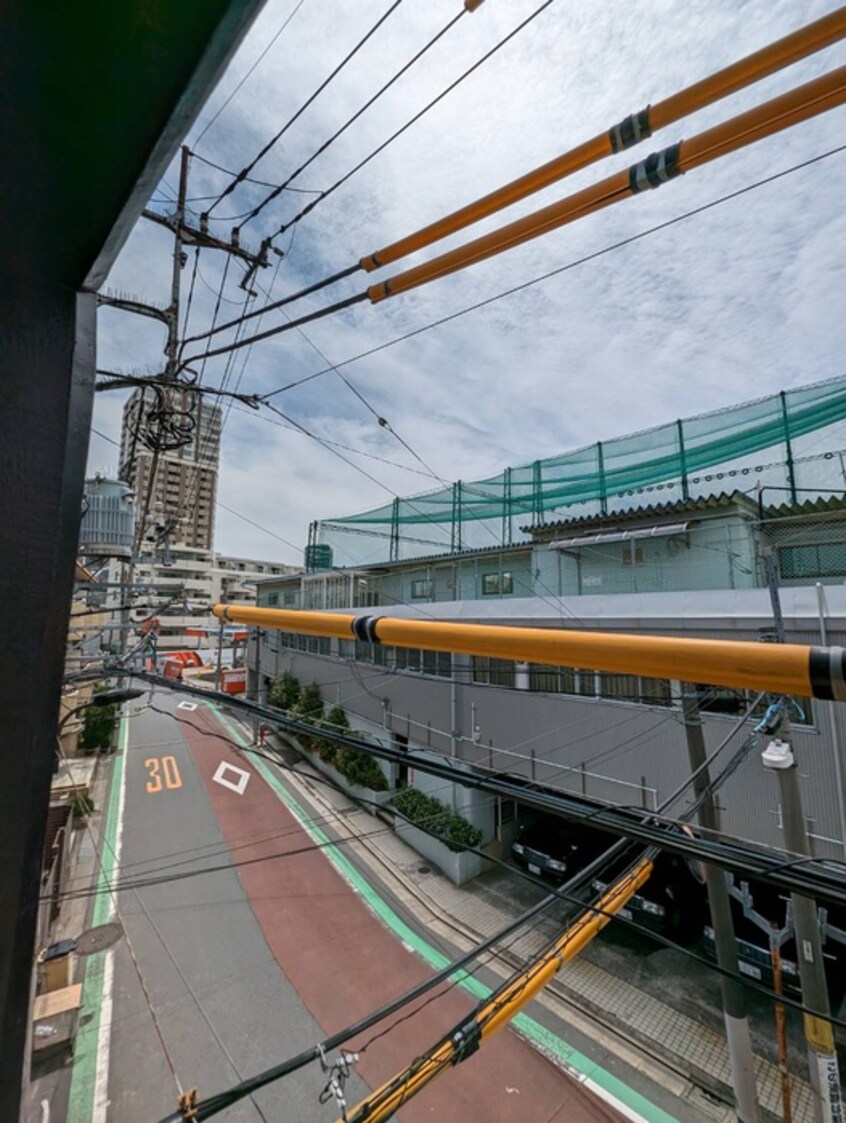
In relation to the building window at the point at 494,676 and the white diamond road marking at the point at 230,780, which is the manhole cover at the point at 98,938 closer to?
the white diamond road marking at the point at 230,780

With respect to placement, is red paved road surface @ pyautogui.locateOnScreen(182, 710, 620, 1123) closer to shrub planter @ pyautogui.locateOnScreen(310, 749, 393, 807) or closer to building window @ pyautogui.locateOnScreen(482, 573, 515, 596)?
shrub planter @ pyautogui.locateOnScreen(310, 749, 393, 807)

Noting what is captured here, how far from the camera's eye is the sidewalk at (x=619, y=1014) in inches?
214

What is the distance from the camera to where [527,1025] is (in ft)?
20.7

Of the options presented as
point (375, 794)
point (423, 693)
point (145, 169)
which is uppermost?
point (145, 169)

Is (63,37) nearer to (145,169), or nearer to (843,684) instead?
(145,169)

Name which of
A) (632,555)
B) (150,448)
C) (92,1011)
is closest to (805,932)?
(632,555)

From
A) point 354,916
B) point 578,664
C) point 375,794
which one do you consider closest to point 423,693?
point 375,794

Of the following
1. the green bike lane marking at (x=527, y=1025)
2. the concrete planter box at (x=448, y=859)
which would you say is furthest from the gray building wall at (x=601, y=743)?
the green bike lane marking at (x=527, y=1025)

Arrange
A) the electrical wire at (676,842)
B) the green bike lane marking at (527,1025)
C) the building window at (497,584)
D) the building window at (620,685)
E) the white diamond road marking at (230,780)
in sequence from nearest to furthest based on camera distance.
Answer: the electrical wire at (676,842)
the green bike lane marking at (527,1025)
the building window at (620,685)
the building window at (497,584)
the white diamond road marking at (230,780)

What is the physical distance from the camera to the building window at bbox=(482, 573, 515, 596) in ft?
37.1

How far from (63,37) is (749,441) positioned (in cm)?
892

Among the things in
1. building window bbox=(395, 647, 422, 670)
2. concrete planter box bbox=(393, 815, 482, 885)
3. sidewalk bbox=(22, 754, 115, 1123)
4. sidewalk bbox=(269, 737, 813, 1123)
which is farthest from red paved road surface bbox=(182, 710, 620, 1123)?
building window bbox=(395, 647, 422, 670)

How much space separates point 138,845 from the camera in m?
10.4

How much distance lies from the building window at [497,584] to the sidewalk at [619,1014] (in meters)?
5.96
